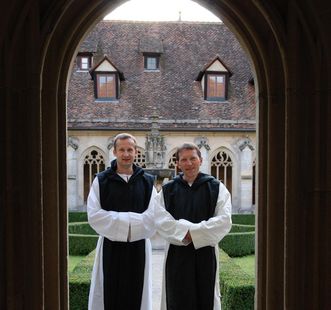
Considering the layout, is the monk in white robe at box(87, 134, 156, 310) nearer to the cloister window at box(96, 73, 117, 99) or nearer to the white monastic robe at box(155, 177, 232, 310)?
the white monastic robe at box(155, 177, 232, 310)

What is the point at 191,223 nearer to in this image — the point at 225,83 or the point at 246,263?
the point at 246,263

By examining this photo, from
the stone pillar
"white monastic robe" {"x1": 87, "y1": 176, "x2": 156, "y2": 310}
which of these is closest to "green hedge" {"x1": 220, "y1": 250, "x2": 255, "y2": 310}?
"white monastic robe" {"x1": 87, "y1": 176, "x2": 156, "y2": 310}

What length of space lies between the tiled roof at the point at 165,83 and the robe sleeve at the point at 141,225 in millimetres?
14894

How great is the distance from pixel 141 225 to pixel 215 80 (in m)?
16.1

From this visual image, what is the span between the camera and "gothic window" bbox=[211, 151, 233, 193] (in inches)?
818

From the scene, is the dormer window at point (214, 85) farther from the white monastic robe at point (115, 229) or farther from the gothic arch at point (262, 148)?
the gothic arch at point (262, 148)

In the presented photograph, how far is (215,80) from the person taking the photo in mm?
19625

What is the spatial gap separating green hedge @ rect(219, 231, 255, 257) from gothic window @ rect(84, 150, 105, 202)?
10.0 meters

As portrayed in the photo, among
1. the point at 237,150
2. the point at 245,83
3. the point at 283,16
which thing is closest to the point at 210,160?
the point at 237,150

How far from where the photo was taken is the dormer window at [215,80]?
19.6 metres

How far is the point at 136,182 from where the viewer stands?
164 inches
